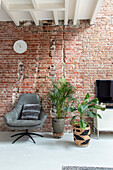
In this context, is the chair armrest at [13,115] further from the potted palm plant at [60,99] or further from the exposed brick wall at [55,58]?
the potted palm plant at [60,99]

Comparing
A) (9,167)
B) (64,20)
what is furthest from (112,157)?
(64,20)

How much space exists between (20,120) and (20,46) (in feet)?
6.41

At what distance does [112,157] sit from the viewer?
92.0 inches

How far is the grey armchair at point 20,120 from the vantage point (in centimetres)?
282

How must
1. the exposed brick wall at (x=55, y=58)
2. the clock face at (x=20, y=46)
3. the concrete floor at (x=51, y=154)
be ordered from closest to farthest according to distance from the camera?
the concrete floor at (x=51, y=154), the exposed brick wall at (x=55, y=58), the clock face at (x=20, y=46)

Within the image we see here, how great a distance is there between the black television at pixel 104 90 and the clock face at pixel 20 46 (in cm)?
212

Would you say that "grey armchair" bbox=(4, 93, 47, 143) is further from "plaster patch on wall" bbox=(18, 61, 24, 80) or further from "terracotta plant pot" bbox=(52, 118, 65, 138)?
"plaster patch on wall" bbox=(18, 61, 24, 80)

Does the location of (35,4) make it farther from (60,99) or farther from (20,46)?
(60,99)

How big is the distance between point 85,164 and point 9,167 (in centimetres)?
111

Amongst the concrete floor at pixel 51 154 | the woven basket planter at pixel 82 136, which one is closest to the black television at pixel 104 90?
the concrete floor at pixel 51 154

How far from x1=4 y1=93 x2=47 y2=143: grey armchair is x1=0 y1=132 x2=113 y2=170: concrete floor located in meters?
0.26

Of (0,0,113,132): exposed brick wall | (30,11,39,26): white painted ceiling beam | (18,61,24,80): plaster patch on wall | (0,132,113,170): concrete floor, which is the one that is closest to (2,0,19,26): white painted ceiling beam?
(0,0,113,132): exposed brick wall

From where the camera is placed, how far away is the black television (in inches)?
139

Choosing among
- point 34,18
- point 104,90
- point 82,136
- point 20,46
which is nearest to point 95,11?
point 34,18
